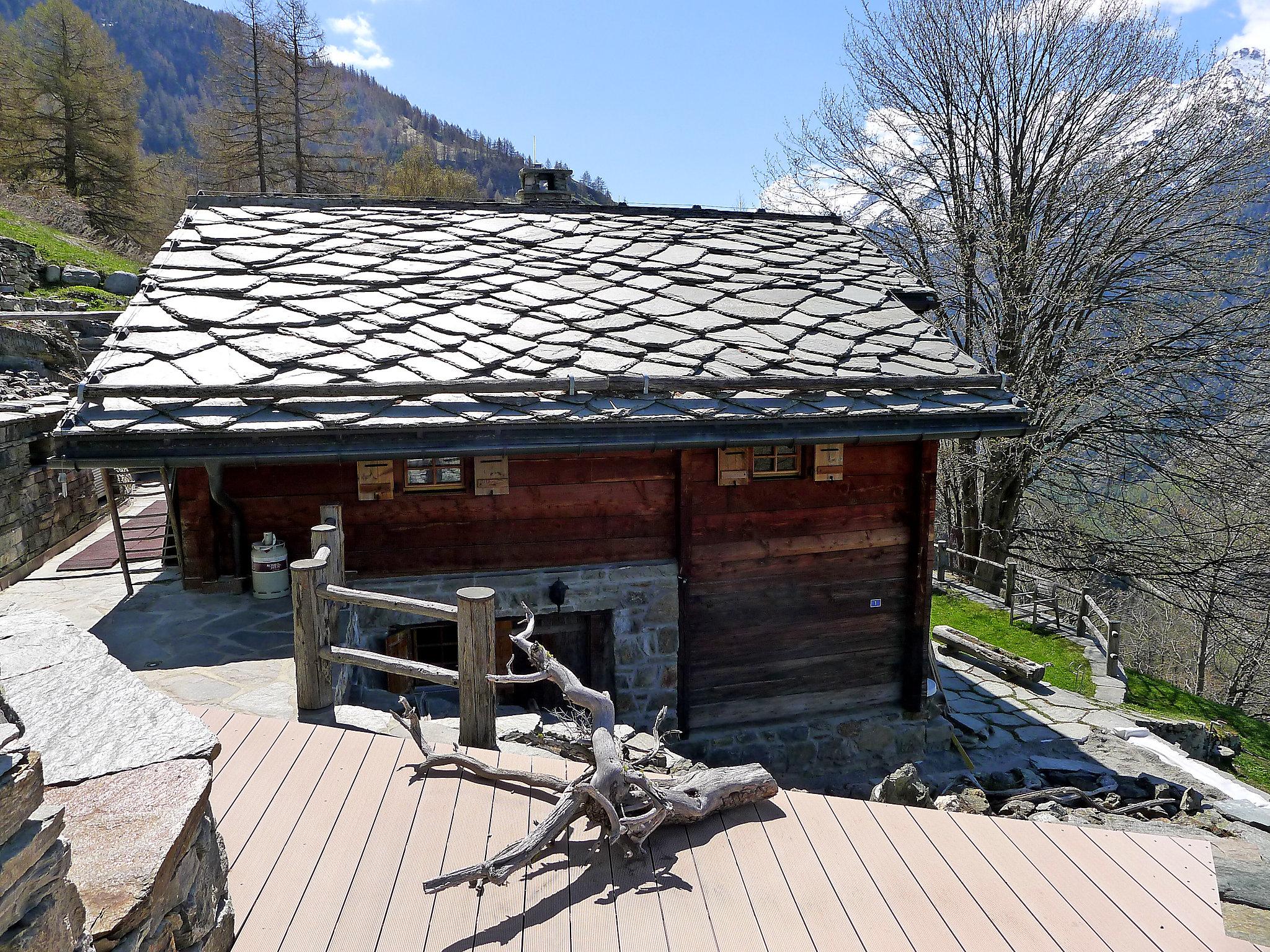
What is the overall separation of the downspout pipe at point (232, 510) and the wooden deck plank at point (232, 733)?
204 centimetres

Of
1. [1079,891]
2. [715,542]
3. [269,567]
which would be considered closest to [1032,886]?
[1079,891]

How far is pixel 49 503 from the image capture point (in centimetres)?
1063

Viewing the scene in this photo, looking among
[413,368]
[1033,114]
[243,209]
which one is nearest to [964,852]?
[413,368]

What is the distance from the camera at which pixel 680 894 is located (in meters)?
3.12

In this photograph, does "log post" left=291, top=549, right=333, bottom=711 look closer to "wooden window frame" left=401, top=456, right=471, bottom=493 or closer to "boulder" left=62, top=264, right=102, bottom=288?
"wooden window frame" left=401, top=456, right=471, bottom=493

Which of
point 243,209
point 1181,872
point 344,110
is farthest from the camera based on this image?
point 344,110

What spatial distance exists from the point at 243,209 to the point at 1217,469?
15380 millimetres

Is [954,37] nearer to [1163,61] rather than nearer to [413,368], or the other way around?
[1163,61]

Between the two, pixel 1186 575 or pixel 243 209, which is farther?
pixel 1186 575

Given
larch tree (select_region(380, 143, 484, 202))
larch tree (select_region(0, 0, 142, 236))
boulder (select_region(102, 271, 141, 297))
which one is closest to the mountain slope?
larch tree (select_region(380, 143, 484, 202))

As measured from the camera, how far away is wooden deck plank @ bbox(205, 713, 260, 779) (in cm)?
372

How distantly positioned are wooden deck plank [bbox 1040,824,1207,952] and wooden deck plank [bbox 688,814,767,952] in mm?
1680

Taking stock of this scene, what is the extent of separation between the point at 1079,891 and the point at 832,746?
3923mm

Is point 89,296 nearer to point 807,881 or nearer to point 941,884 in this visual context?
point 807,881
